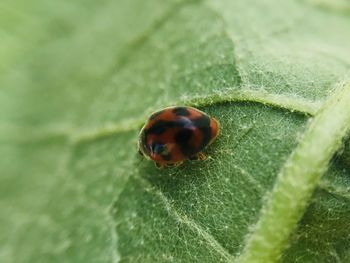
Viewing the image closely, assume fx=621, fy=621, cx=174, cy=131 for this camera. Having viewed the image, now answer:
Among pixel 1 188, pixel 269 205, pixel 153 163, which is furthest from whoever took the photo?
pixel 1 188

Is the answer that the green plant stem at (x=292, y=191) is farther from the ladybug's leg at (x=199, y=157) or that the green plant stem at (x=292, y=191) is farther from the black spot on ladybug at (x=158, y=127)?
the black spot on ladybug at (x=158, y=127)

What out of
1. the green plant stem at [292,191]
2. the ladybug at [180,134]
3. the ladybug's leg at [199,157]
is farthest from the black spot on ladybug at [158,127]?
the green plant stem at [292,191]

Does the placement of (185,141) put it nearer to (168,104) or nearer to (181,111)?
(181,111)

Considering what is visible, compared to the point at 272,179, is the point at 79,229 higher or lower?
lower

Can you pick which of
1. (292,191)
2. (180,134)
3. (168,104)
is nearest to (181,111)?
(180,134)

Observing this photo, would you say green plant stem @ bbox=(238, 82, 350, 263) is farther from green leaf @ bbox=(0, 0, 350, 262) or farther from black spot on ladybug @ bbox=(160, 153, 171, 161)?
black spot on ladybug @ bbox=(160, 153, 171, 161)

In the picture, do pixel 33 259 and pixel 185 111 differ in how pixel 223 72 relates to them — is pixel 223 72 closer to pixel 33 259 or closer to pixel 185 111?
pixel 185 111

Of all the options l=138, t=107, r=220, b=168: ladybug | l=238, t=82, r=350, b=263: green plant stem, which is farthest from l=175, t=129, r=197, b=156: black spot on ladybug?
l=238, t=82, r=350, b=263: green plant stem

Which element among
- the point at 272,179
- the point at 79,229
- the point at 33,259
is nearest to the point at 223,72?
the point at 272,179
